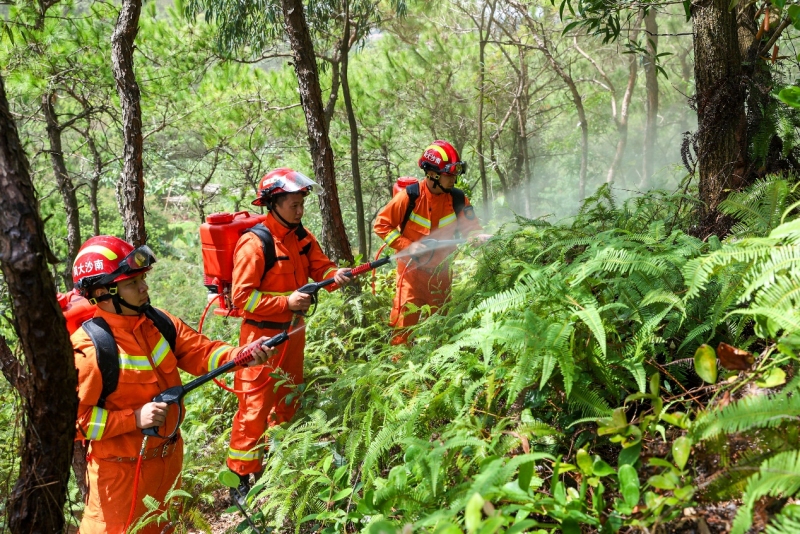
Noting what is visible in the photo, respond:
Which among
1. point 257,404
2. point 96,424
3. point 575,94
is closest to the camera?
point 96,424

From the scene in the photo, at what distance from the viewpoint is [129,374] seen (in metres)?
3.36

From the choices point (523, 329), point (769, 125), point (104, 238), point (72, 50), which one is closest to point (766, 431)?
point (523, 329)

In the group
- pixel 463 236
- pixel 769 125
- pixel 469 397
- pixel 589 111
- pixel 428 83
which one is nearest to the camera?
pixel 469 397

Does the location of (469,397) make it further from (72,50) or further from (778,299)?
(72,50)

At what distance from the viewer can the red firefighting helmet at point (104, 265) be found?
131 inches

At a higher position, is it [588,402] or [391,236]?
[391,236]

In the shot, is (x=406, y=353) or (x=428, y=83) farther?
(x=428, y=83)

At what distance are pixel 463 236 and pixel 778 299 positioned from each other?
4.08 metres

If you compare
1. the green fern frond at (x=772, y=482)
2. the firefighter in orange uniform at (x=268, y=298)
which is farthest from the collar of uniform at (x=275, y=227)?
the green fern frond at (x=772, y=482)

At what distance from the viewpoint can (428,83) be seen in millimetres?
16797

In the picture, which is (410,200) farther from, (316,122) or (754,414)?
(754,414)

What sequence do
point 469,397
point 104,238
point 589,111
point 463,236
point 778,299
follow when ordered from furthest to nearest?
1. point 589,111
2. point 463,236
3. point 104,238
4. point 469,397
5. point 778,299

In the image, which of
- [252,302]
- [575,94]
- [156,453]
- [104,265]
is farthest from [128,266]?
[575,94]

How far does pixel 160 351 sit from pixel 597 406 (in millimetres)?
2672
